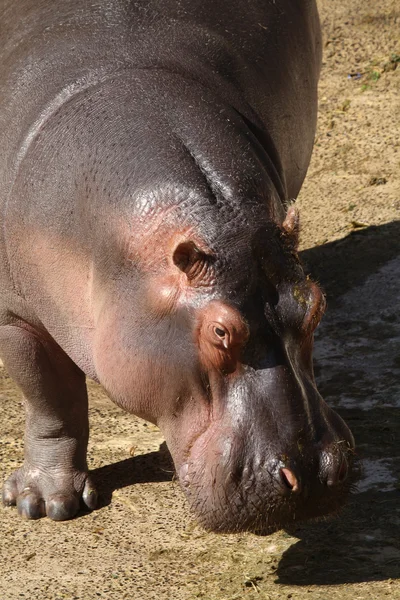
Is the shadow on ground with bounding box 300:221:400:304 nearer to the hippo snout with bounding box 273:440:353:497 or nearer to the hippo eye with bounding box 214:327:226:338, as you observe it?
the hippo snout with bounding box 273:440:353:497

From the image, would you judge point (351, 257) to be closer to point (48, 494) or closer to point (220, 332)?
point (48, 494)

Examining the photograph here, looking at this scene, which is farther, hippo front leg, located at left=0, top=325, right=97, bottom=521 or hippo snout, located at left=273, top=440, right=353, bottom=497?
hippo front leg, located at left=0, top=325, right=97, bottom=521

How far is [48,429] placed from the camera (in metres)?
4.51

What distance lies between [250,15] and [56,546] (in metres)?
2.21

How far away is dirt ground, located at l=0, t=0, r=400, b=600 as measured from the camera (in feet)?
12.5

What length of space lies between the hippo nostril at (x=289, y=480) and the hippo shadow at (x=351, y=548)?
0.63 m

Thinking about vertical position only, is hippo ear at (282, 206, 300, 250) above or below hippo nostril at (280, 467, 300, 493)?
above

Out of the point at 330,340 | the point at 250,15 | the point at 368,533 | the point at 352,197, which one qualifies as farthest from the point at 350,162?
the point at 368,533

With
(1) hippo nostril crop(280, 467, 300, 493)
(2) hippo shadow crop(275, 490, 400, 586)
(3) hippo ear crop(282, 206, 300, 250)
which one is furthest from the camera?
(2) hippo shadow crop(275, 490, 400, 586)

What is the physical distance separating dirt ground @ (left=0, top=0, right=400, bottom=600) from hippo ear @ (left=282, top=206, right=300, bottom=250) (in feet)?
3.75

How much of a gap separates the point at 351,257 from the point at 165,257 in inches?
132

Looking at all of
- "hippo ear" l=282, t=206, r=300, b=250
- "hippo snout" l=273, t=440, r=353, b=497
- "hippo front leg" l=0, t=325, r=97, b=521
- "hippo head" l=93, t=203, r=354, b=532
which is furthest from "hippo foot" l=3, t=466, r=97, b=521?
"hippo ear" l=282, t=206, r=300, b=250

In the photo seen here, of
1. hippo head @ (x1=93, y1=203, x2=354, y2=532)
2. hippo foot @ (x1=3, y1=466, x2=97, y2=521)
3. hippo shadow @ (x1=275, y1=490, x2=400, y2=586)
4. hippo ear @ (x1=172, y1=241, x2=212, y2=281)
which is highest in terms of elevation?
hippo ear @ (x1=172, y1=241, x2=212, y2=281)

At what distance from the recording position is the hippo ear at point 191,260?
3287 mm
